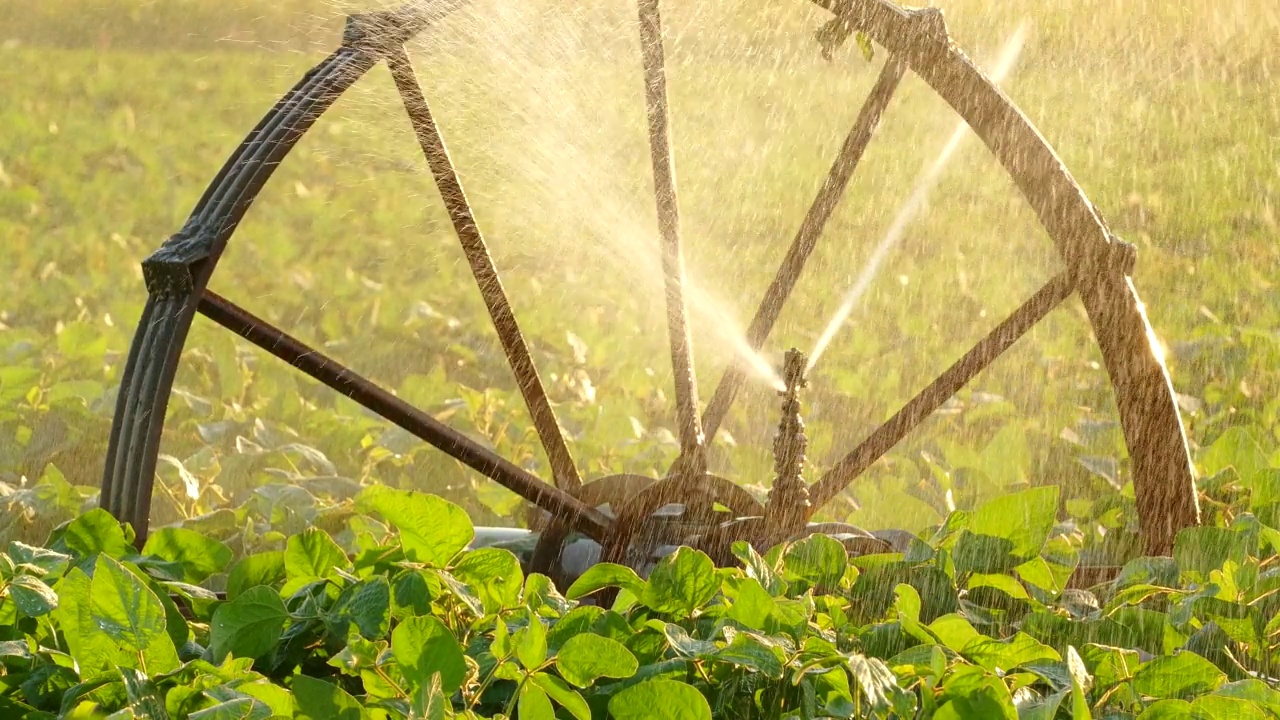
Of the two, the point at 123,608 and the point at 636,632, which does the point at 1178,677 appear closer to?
the point at 636,632

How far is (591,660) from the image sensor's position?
1.04 m

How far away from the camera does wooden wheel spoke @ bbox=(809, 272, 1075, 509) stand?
7.09 feet

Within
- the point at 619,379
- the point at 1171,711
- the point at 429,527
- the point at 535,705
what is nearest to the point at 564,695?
the point at 535,705

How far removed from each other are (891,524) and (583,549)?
0.80 meters

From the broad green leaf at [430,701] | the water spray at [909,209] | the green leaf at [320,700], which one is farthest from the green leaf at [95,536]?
the water spray at [909,209]

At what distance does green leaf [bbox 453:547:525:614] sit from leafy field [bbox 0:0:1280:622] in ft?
3.56

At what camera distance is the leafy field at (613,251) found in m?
3.10

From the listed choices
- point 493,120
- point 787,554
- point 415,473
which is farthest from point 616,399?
point 787,554

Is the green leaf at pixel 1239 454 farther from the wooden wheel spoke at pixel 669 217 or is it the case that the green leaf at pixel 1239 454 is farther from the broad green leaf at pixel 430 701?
the broad green leaf at pixel 430 701

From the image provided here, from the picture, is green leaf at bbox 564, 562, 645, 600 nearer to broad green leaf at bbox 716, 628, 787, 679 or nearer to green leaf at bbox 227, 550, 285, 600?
broad green leaf at bbox 716, 628, 787, 679

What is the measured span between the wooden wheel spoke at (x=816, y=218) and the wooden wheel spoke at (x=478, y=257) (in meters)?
0.31

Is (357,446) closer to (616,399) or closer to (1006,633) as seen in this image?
(616,399)

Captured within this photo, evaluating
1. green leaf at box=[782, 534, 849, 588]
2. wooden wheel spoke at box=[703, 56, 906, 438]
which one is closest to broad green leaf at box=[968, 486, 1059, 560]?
green leaf at box=[782, 534, 849, 588]

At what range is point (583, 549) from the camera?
2385 millimetres
